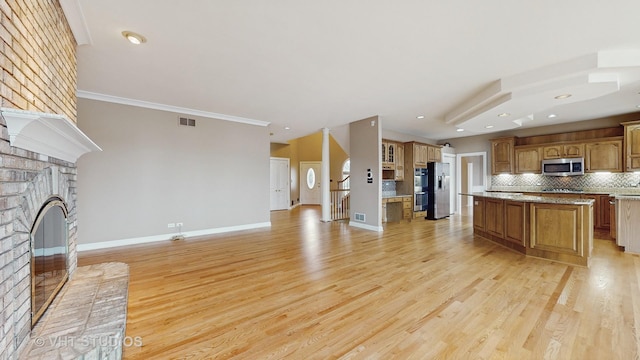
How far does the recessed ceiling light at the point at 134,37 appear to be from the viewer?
8.07 ft

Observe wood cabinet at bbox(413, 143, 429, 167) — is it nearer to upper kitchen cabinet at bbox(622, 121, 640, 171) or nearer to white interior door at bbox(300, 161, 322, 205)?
upper kitchen cabinet at bbox(622, 121, 640, 171)

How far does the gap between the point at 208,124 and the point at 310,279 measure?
4.07 meters

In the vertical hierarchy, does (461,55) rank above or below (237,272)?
above

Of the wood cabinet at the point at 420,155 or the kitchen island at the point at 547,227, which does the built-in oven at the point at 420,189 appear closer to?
the wood cabinet at the point at 420,155

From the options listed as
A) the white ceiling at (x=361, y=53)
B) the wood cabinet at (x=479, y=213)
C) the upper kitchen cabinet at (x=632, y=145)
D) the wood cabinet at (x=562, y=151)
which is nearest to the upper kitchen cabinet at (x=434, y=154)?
the wood cabinet at (x=562, y=151)

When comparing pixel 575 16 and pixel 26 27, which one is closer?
pixel 26 27

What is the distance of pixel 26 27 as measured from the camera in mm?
1427

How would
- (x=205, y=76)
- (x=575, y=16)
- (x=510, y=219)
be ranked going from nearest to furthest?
1. (x=575, y=16)
2. (x=205, y=76)
3. (x=510, y=219)

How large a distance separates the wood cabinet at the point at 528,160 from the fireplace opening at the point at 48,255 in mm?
9024

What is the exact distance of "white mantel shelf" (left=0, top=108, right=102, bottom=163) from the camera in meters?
1.17

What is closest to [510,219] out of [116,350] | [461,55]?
[461,55]

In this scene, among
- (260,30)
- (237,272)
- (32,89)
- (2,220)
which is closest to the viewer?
(2,220)

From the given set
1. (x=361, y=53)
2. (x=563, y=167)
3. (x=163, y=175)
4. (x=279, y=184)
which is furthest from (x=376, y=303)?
(x=279, y=184)

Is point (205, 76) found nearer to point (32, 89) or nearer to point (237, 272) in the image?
point (32, 89)
